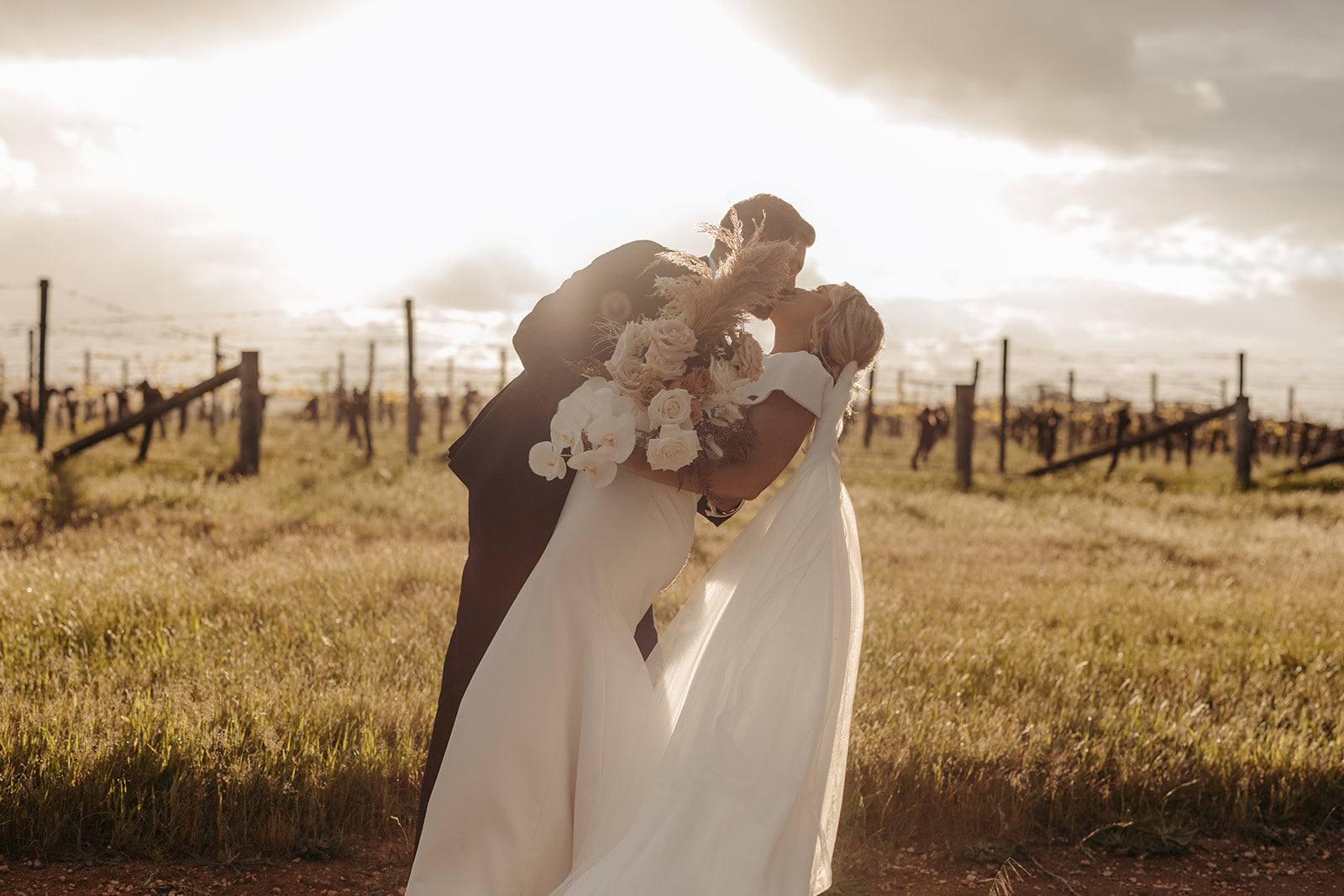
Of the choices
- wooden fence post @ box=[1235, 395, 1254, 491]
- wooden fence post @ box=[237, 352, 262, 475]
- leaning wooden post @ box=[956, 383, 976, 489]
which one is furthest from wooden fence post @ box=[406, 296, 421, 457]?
wooden fence post @ box=[1235, 395, 1254, 491]

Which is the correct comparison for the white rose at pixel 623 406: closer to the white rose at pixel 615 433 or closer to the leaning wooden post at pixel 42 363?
the white rose at pixel 615 433

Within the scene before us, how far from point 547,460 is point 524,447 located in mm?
Answer: 319

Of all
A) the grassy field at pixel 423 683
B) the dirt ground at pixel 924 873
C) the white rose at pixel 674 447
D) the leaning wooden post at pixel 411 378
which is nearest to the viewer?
the white rose at pixel 674 447

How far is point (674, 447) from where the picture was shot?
6.86 feet

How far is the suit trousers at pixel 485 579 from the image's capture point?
8.27ft

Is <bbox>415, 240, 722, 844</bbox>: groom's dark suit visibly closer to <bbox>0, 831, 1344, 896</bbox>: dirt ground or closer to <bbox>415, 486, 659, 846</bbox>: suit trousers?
<bbox>415, 486, 659, 846</bbox>: suit trousers

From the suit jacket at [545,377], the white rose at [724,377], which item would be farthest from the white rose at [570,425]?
the white rose at [724,377]

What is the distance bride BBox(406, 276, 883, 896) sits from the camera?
7.19ft

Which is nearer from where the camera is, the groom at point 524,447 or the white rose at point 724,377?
the white rose at point 724,377

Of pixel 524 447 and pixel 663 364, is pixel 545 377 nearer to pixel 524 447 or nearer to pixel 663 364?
pixel 524 447

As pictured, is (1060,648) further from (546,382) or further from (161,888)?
(161,888)

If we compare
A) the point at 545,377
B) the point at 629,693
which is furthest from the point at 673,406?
the point at 629,693

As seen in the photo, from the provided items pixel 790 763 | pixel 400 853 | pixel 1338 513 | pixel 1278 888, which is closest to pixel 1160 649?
pixel 1278 888

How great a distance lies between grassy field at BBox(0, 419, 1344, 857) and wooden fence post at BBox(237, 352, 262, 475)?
2.68 metres
